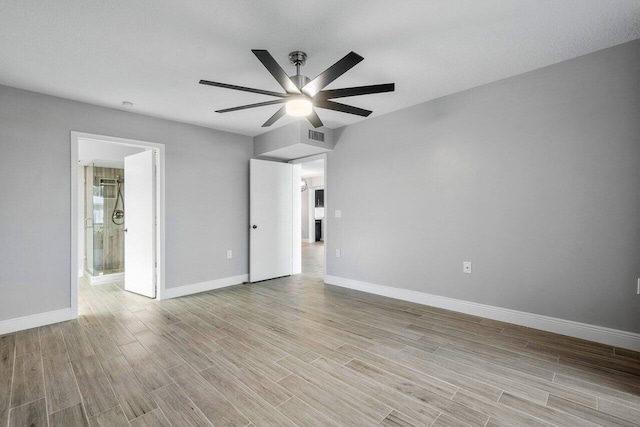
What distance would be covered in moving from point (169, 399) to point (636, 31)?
421 centimetres

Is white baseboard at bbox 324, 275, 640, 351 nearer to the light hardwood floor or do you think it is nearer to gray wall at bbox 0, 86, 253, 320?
the light hardwood floor

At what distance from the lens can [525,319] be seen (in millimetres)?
2855

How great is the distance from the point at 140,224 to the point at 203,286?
49.7 inches

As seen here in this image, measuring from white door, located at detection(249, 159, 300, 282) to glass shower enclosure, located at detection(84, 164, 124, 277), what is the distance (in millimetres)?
2611

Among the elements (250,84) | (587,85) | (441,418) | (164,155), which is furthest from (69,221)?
(587,85)

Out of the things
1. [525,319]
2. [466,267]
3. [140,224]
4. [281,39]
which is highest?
[281,39]

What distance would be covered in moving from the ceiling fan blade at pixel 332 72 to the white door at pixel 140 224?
2.86 meters

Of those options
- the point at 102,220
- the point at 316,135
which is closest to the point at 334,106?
the point at 316,135

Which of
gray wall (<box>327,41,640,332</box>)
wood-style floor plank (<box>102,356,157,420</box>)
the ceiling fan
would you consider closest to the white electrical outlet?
gray wall (<box>327,41,640,332</box>)

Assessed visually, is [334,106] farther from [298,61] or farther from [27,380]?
[27,380]

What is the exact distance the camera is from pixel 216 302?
380 cm

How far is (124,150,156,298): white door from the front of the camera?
13.1 feet

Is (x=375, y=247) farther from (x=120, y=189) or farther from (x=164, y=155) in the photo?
(x=120, y=189)

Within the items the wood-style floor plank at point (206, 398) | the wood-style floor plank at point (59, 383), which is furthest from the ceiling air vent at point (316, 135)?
the wood-style floor plank at point (59, 383)
